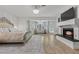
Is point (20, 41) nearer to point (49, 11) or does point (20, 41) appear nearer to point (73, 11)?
point (73, 11)

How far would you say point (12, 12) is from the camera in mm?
5270

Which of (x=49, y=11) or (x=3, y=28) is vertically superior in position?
(x=49, y=11)

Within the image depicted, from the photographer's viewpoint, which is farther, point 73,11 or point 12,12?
point 12,12

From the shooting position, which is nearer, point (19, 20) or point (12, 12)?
point (12, 12)

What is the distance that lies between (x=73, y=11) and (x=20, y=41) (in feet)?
8.43

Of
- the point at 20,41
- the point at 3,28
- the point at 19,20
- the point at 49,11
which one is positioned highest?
the point at 49,11

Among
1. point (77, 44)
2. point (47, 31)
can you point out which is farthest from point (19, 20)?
point (77, 44)

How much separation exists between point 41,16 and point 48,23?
134cm

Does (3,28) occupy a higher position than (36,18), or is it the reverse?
(36,18)

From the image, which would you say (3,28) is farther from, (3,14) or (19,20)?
(19,20)

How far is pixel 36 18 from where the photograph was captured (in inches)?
316
